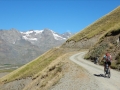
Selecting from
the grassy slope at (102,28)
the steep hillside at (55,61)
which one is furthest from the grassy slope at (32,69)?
the grassy slope at (102,28)

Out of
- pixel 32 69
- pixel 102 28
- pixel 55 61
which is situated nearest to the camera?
Result: pixel 55 61

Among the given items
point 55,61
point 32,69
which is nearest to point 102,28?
point 32,69

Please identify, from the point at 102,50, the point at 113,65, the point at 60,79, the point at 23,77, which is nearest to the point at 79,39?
the point at 23,77

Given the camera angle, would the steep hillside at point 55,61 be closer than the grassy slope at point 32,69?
Yes

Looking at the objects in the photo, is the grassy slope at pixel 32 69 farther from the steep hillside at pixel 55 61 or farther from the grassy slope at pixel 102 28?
the grassy slope at pixel 102 28

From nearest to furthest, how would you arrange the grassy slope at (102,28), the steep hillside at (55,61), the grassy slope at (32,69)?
the steep hillside at (55,61) < the grassy slope at (32,69) < the grassy slope at (102,28)

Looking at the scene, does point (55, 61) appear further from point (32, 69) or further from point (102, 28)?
point (102, 28)

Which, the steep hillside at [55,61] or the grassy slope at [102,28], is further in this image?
the grassy slope at [102,28]

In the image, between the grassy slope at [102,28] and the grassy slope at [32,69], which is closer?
the grassy slope at [32,69]

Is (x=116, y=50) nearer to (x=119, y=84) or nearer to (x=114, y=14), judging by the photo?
(x=119, y=84)

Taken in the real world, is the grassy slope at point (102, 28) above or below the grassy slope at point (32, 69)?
above

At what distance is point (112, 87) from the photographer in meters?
21.4

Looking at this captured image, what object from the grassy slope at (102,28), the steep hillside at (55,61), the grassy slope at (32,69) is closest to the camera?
the steep hillside at (55,61)

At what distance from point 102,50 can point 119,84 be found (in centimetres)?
2060
